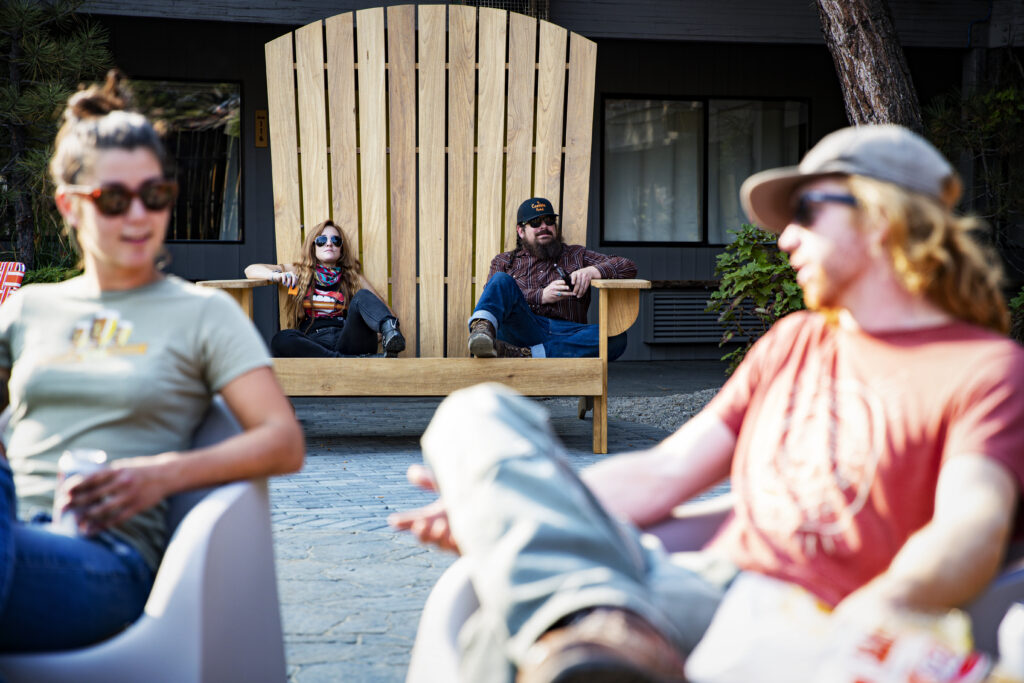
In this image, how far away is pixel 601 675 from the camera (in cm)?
105

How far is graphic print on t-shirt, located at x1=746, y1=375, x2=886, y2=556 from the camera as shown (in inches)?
52.3

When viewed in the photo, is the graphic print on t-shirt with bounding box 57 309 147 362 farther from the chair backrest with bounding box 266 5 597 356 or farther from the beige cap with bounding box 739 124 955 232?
the chair backrest with bounding box 266 5 597 356

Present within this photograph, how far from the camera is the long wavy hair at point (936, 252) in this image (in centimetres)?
138

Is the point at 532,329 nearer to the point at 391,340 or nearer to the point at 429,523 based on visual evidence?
the point at 391,340

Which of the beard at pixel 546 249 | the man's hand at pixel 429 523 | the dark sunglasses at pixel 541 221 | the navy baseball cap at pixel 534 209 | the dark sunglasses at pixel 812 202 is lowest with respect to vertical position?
the man's hand at pixel 429 523

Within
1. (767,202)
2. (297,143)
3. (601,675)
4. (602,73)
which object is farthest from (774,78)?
(601,675)

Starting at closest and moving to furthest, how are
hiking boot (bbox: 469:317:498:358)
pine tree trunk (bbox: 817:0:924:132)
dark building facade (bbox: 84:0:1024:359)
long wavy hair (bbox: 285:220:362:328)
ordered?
hiking boot (bbox: 469:317:498:358) → long wavy hair (bbox: 285:220:362:328) → pine tree trunk (bbox: 817:0:924:132) → dark building facade (bbox: 84:0:1024:359)

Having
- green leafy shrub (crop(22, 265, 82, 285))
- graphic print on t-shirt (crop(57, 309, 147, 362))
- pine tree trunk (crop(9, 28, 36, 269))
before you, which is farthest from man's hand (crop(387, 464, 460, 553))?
pine tree trunk (crop(9, 28, 36, 269))

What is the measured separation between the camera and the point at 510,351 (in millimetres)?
5113

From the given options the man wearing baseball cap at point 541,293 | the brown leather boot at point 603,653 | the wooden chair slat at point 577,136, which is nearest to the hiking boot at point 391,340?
the man wearing baseball cap at point 541,293

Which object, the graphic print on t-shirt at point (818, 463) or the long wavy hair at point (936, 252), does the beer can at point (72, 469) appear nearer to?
the graphic print on t-shirt at point (818, 463)

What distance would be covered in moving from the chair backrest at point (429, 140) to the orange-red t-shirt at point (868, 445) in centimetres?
412

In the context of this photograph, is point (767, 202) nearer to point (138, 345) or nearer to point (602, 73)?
point (138, 345)

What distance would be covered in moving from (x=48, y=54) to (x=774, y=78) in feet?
23.4
